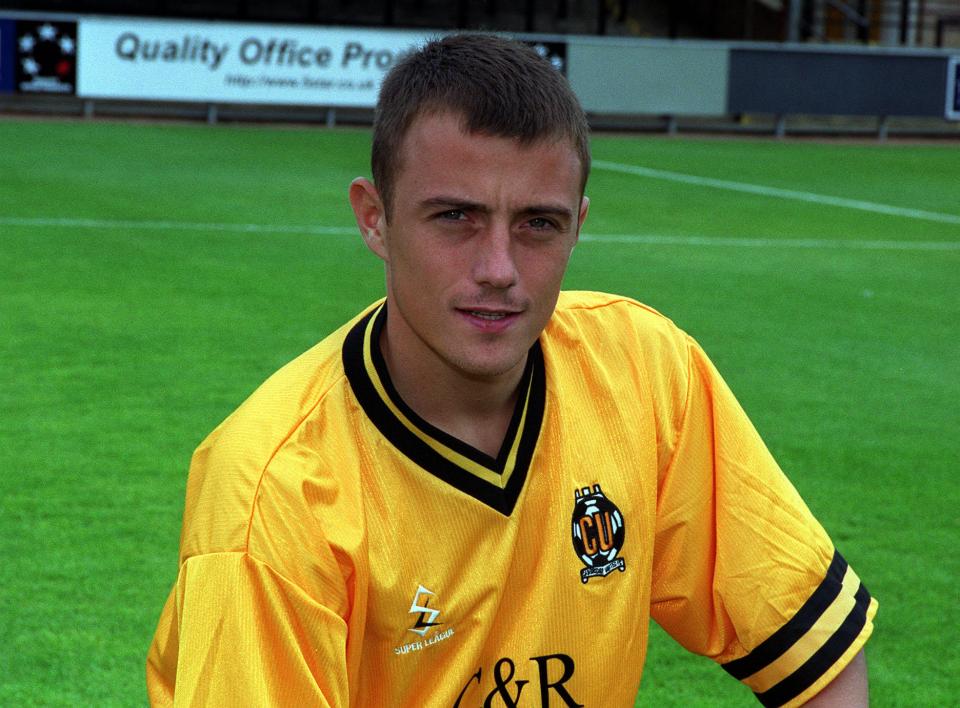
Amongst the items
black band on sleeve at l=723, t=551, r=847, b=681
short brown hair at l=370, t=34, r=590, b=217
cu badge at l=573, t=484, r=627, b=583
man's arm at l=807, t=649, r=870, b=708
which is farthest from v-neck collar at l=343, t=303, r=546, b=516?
man's arm at l=807, t=649, r=870, b=708

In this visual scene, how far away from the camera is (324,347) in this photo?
2252mm

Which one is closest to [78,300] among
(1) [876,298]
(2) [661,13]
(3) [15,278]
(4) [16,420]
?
(3) [15,278]

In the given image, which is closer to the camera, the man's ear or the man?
the man

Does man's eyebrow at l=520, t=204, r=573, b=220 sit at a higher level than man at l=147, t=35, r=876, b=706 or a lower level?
higher

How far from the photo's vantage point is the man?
1983 millimetres

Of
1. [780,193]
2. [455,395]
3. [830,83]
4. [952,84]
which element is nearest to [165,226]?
[780,193]

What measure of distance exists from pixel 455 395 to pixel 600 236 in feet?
30.6

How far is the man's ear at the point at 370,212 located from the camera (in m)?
2.26

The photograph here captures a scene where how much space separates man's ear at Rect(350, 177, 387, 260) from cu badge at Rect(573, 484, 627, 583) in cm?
48

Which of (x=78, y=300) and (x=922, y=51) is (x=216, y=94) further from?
(x=78, y=300)

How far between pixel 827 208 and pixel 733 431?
11.7 m

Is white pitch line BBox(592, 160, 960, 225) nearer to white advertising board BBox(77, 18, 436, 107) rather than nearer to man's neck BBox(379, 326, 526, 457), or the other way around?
white advertising board BBox(77, 18, 436, 107)

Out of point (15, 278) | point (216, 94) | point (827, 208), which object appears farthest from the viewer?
point (216, 94)

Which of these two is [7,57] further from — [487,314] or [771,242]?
[487,314]
